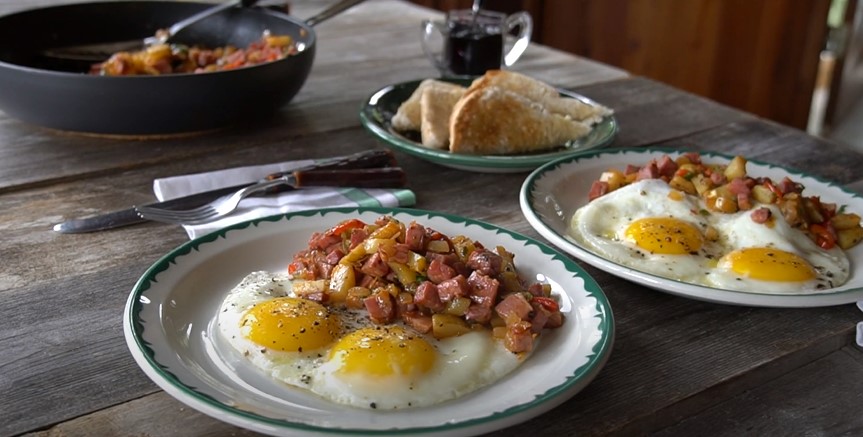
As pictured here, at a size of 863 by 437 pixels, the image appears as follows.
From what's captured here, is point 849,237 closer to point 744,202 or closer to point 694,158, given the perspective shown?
point 744,202

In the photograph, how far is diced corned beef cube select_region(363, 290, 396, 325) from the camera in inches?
50.5

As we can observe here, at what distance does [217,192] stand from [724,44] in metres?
4.42

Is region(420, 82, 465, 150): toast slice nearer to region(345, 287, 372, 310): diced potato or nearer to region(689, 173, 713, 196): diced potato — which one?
region(689, 173, 713, 196): diced potato

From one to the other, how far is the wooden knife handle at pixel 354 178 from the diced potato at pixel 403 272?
0.61 metres

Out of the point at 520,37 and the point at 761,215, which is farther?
the point at 520,37

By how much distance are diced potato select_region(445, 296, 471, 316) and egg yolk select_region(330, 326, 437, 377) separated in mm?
76

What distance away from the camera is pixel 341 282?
52.6 inches

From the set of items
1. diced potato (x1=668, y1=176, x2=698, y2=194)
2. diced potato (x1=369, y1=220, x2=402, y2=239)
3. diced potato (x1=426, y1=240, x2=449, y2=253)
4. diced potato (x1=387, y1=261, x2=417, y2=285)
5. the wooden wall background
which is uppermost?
diced potato (x1=369, y1=220, x2=402, y2=239)

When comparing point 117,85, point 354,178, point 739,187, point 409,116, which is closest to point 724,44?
point 409,116

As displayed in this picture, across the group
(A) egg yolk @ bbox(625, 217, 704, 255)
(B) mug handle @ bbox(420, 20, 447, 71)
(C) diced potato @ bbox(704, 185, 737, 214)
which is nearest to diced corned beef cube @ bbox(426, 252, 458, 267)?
(A) egg yolk @ bbox(625, 217, 704, 255)

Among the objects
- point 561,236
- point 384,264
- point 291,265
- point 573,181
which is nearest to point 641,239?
point 561,236

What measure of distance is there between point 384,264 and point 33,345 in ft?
1.86

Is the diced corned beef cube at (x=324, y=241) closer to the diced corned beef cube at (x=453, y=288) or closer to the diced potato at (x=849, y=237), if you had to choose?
the diced corned beef cube at (x=453, y=288)

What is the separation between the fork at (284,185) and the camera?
1.71m
